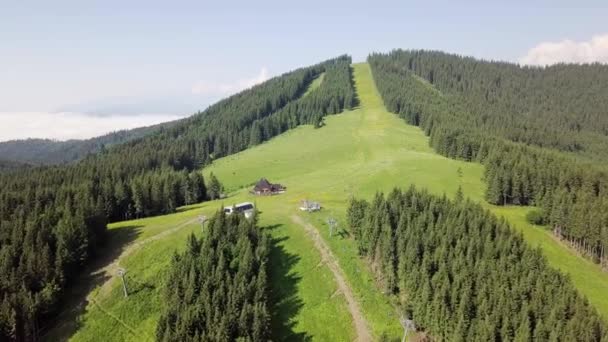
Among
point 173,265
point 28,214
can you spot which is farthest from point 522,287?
point 28,214

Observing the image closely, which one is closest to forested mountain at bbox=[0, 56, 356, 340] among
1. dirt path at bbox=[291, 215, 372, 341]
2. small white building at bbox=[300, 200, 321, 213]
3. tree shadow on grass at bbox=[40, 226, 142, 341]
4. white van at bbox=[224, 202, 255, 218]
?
tree shadow on grass at bbox=[40, 226, 142, 341]

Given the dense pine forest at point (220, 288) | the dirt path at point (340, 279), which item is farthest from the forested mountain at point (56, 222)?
the dirt path at point (340, 279)

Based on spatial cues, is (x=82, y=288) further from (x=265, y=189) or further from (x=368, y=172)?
(x=368, y=172)

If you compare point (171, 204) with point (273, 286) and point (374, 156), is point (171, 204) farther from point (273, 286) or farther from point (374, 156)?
point (374, 156)

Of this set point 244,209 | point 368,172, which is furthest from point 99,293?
point 368,172

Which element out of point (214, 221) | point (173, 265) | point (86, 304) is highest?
point (214, 221)

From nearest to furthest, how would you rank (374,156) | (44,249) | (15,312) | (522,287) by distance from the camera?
(522,287) < (15,312) < (44,249) < (374,156)

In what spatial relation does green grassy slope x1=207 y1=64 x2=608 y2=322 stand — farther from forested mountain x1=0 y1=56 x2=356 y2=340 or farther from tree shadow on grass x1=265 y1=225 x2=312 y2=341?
forested mountain x1=0 y1=56 x2=356 y2=340
